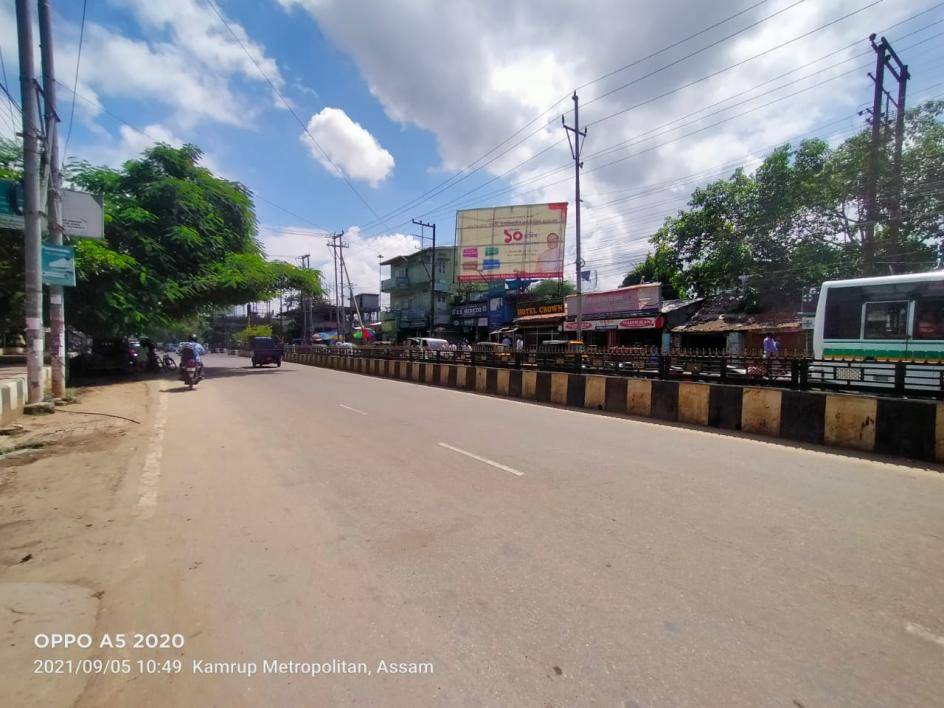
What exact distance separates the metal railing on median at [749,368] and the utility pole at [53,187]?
1213 centimetres

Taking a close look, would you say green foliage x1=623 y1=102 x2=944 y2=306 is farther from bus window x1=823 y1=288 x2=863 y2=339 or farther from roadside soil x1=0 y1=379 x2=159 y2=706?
roadside soil x1=0 y1=379 x2=159 y2=706

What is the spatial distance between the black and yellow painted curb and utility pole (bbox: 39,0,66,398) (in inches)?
464

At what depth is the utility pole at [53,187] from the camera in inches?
442

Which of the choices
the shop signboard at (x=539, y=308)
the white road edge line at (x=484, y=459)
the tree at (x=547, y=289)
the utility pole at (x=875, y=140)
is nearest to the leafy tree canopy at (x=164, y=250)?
the white road edge line at (x=484, y=459)

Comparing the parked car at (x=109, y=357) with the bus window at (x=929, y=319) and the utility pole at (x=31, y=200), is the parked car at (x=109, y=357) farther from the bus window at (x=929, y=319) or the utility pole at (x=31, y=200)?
the bus window at (x=929, y=319)

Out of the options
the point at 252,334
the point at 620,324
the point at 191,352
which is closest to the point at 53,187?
the point at 191,352

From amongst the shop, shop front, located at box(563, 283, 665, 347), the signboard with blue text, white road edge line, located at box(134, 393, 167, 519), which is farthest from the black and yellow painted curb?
the shop

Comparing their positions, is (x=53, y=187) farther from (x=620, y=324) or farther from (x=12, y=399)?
(x=620, y=324)

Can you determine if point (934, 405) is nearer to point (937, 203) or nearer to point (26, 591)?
point (26, 591)

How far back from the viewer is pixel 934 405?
6.48 meters

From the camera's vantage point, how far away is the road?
227 cm

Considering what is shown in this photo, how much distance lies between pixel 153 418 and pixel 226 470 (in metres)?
5.90

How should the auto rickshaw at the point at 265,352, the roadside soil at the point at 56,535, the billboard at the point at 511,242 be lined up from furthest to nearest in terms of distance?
the billboard at the point at 511,242
the auto rickshaw at the point at 265,352
the roadside soil at the point at 56,535

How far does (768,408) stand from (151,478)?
938 centimetres
